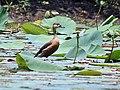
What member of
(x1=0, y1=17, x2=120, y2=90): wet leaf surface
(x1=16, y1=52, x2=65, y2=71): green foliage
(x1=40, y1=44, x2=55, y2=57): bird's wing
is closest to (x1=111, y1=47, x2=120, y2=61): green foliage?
(x1=0, y1=17, x2=120, y2=90): wet leaf surface

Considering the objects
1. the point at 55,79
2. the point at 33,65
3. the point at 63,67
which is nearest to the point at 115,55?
the point at 63,67

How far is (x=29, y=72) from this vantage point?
3.86 metres

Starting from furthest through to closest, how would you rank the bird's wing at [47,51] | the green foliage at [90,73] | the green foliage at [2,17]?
1. the green foliage at [2,17]
2. the bird's wing at [47,51]
3. the green foliage at [90,73]

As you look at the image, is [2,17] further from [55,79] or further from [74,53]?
[55,79]

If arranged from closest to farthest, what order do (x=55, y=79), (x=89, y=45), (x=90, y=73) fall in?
1. (x=55, y=79)
2. (x=90, y=73)
3. (x=89, y=45)

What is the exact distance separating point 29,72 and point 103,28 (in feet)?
7.15

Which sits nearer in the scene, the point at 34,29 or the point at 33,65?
the point at 33,65

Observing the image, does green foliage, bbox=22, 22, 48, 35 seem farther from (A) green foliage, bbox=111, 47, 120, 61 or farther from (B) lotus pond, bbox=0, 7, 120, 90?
(A) green foliage, bbox=111, 47, 120, 61

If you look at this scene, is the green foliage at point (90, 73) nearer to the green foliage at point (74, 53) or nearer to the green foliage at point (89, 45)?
the green foliage at point (74, 53)

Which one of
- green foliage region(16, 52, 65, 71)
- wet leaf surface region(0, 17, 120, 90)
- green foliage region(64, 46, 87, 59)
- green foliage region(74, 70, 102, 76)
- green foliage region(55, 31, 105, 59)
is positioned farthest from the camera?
green foliage region(55, 31, 105, 59)

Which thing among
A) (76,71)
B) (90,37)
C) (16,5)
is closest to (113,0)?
(16,5)

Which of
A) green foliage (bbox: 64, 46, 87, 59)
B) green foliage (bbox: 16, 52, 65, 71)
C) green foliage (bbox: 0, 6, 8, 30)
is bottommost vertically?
green foliage (bbox: 64, 46, 87, 59)

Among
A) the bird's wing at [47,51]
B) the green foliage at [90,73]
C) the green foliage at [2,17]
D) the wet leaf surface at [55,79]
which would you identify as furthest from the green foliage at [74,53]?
the green foliage at [2,17]

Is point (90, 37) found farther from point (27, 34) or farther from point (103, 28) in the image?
point (27, 34)
